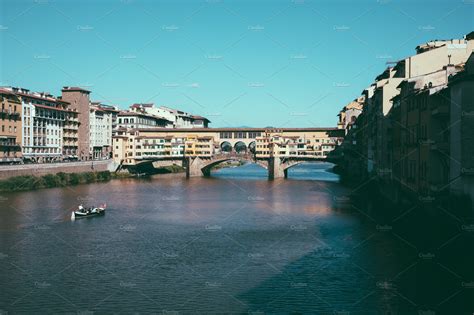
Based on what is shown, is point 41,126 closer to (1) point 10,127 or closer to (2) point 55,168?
(1) point 10,127

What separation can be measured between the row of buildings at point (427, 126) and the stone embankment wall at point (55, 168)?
32.6 metres

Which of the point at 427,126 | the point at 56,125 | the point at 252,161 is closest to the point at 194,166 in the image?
the point at 252,161

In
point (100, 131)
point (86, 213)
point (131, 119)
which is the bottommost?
point (86, 213)

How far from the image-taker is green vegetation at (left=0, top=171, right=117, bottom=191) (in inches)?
1877

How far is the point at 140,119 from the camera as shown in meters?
102

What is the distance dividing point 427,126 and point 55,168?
40.2 meters

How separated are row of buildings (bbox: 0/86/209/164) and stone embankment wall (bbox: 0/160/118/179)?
4.98 metres

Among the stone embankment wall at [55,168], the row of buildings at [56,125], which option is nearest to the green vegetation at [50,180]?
the stone embankment wall at [55,168]

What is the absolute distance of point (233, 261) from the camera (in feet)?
73.8

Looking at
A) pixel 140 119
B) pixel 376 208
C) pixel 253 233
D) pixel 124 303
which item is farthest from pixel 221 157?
pixel 124 303

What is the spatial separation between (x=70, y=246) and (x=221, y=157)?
52797 millimetres

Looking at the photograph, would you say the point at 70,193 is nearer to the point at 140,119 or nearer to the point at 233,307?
the point at 233,307

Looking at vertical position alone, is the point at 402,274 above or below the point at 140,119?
below

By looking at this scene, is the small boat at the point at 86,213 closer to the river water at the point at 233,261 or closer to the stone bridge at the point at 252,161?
the river water at the point at 233,261
